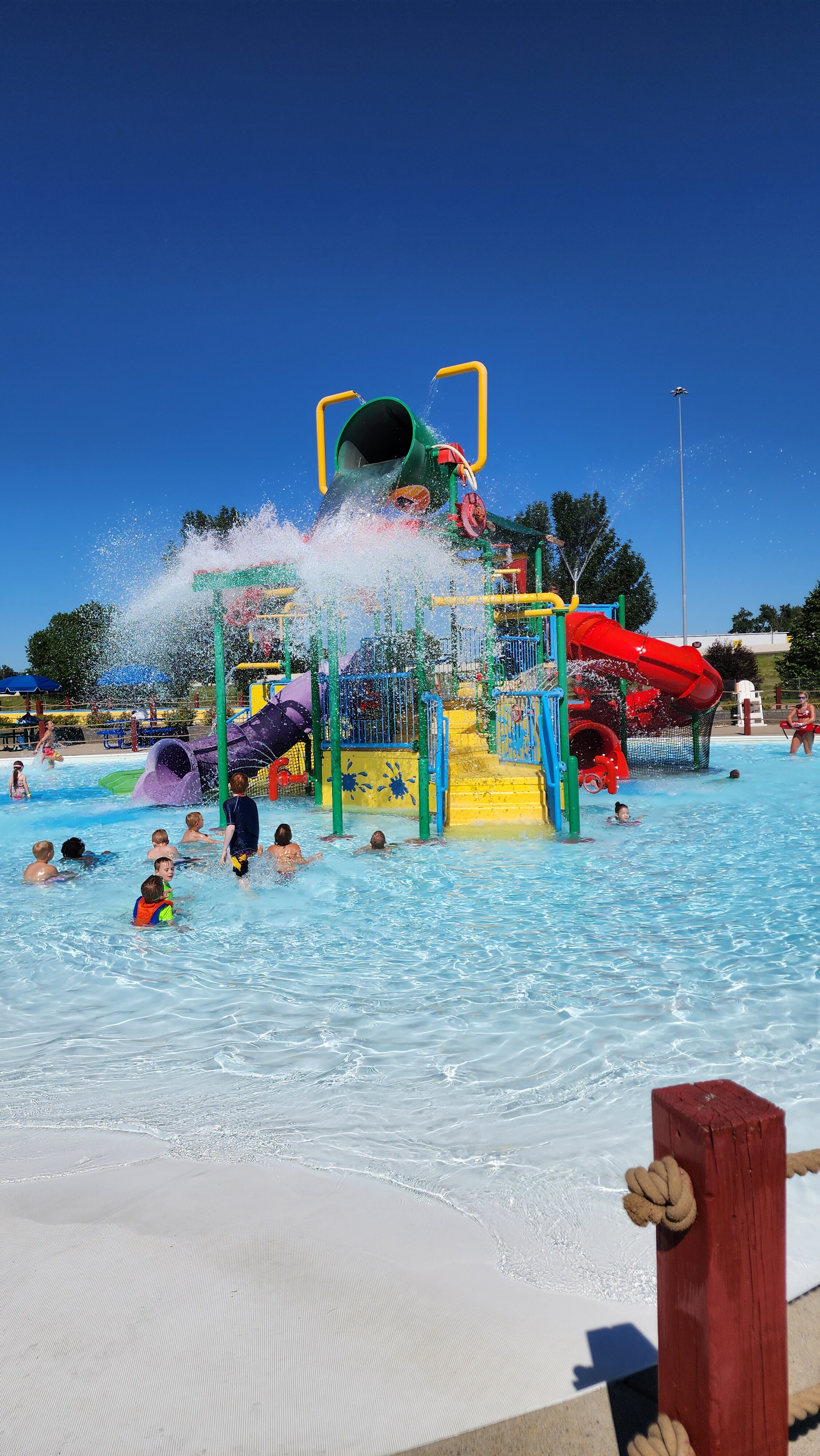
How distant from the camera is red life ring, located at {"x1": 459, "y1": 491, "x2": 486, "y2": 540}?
10812mm

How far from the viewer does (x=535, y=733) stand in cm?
1108

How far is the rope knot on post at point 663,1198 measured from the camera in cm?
134

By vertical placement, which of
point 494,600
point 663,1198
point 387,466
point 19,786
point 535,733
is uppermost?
point 387,466

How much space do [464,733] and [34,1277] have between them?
10030mm

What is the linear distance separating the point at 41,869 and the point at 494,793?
5377 mm

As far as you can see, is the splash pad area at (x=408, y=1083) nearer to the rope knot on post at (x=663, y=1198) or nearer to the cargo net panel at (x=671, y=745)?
the rope knot on post at (x=663, y=1198)

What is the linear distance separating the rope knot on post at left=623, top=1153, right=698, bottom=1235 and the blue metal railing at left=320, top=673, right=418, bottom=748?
9938mm

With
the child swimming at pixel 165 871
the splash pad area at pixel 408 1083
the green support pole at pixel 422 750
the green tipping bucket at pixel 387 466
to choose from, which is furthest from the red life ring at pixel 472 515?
the child swimming at pixel 165 871

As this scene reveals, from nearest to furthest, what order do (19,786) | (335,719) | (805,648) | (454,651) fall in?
1. (335,719)
2. (454,651)
3. (19,786)
4. (805,648)

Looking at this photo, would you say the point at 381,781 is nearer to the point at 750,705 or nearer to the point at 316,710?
the point at 316,710

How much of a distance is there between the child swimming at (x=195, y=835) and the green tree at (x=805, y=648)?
103 feet

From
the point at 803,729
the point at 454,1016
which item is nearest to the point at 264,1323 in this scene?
the point at 454,1016

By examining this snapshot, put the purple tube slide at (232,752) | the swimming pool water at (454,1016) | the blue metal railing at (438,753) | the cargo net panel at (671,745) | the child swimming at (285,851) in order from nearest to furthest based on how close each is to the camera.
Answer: the swimming pool water at (454,1016)
the child swimming at (285,851)
the blue metal railing at (438,753)
the purple tube slide at (232,752)
the cargo net panel at (671,745)

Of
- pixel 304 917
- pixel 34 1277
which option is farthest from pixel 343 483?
pixel 34 1277
